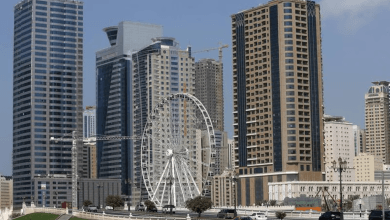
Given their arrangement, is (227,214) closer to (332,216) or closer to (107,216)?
(107,216)

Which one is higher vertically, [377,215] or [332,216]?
[377,215]

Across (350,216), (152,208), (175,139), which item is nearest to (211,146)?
(175,139)

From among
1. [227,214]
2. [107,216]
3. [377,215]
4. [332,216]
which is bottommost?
[107,216]

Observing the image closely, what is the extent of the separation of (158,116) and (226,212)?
2088 inches

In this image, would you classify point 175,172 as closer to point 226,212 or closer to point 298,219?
point 226,212

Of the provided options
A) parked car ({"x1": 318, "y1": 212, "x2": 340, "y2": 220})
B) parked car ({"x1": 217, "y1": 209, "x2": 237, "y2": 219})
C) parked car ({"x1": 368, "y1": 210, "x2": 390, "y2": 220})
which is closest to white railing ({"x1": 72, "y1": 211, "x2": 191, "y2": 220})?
parked car ({"x1": 217, "y1": 209, "x2": 237, "y2": 219})

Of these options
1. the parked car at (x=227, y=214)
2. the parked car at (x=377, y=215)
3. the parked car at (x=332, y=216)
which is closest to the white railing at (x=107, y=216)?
the parked car at (x=227, y=214)

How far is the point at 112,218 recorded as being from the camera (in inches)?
4589

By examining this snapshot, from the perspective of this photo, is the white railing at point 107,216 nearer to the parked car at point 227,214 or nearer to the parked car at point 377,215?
the parked car at point 227,214

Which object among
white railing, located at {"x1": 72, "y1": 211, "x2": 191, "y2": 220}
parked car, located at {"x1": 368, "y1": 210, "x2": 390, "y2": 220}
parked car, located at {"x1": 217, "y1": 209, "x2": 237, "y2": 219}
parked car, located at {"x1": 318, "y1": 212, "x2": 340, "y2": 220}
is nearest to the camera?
parked car, located at {"x1": 368, "y1": 210, "x2": 390, "y2": 220}

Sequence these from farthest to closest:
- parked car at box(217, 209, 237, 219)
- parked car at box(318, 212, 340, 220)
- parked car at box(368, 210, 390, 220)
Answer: parked car at box(217, 209, 237, 219)
parked car at box(318, 212, 340, 220)
parked car at box(368, 210, 390, 220)

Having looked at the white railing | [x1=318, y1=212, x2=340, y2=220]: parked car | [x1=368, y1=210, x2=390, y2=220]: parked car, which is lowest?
the white railing

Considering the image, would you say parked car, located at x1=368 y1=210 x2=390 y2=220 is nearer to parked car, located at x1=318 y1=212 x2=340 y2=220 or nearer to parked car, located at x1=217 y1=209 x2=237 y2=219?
parked car, located at x1=318 y1=212 x2=340 y2=220

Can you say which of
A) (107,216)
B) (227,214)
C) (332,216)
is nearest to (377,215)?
(332,216)
